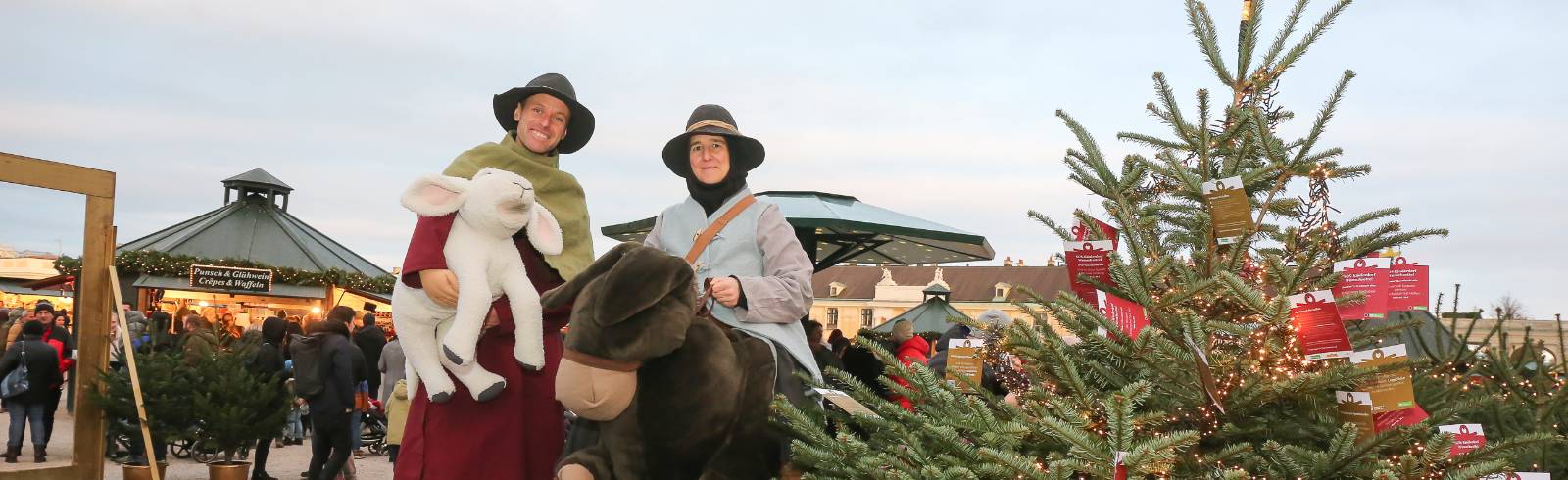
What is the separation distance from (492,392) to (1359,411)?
221 cm

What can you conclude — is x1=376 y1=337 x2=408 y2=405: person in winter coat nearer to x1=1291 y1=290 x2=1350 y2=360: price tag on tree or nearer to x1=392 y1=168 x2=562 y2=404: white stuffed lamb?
x1=392 y1=168 x2=562 y2=404: white stuffed lamb

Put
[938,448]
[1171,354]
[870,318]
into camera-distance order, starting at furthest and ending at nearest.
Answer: [870,318] < [938,448] < [1171,354]

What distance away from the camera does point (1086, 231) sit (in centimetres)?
263

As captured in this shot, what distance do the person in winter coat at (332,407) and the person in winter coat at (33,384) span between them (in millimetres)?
3127

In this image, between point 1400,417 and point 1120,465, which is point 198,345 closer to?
point 1120,465

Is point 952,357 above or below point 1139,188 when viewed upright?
below

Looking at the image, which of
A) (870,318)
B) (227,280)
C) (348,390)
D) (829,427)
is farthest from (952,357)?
(870,318)

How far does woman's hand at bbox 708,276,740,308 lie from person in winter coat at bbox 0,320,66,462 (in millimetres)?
8726

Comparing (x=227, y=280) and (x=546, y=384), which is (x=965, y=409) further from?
(x=227, y=280)

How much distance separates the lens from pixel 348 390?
25.3 ft

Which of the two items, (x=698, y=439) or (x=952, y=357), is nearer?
(x=698, y=439)

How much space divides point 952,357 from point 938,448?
121 centimetres

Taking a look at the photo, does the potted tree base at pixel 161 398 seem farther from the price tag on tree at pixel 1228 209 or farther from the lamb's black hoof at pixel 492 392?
the price tag on tree at pixel 1228 209

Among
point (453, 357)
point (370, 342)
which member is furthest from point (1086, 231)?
point (370, 342)
